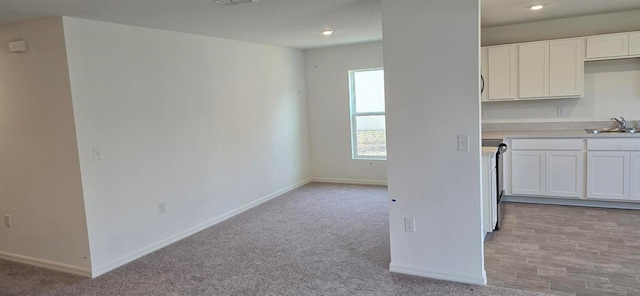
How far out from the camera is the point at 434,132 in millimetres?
2977

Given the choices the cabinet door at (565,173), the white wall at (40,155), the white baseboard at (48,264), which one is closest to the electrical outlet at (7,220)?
the white wall at (40,155)

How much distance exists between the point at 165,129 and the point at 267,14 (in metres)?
1.57

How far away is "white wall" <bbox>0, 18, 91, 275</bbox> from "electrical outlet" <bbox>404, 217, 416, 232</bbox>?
2635 mm

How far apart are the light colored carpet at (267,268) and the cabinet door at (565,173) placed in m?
2.01

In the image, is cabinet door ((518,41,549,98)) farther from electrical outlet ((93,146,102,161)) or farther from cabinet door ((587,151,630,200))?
electrical outlet ((93,146,102,161))

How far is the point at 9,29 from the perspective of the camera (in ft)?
11.5

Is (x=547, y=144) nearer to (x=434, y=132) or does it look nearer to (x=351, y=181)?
(x=434, y=132)

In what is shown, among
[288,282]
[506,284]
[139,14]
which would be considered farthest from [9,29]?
[506,284]

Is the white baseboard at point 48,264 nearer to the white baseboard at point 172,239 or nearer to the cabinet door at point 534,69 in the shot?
the white baseboard at point 172,239

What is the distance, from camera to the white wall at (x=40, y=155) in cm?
337

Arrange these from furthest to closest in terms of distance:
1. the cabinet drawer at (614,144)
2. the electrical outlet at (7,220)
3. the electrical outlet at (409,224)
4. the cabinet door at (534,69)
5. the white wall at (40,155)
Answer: the cabinet door at (534,69), the cabinet drawer at (614,144), the electrical outlet at (7,220), the white wall at (40,155), the electrical outlet at (409,224)

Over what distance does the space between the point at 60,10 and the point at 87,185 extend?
Result: 1382 millimetres

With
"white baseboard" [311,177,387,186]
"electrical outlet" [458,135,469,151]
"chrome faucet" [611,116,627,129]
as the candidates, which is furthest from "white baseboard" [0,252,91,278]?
"chrome faucet" [611,116,627,129]

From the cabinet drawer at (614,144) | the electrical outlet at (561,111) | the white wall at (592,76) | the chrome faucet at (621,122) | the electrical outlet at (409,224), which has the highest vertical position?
the white wall at (592,76)
